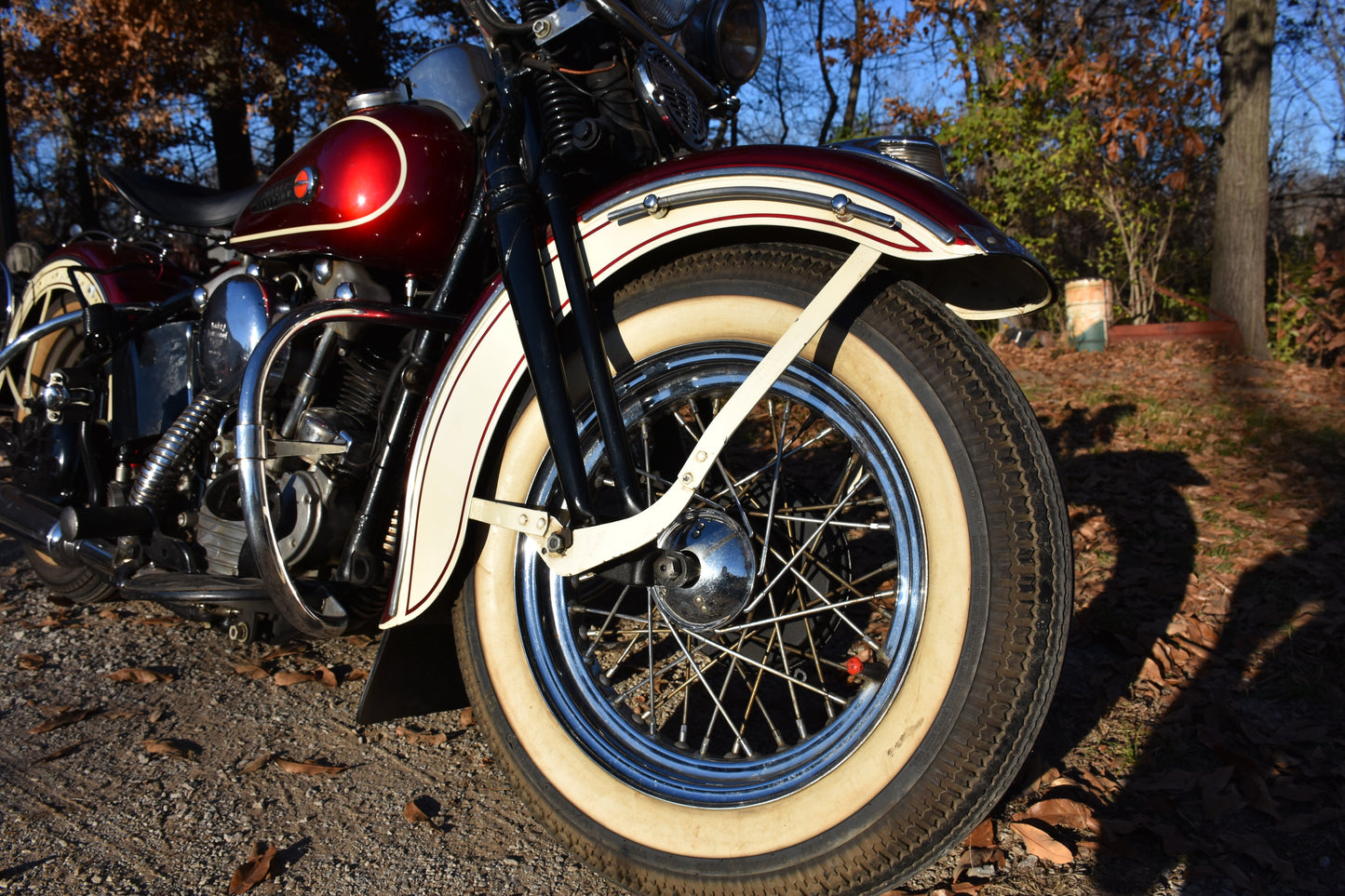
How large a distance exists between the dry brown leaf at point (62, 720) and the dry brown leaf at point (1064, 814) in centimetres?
228

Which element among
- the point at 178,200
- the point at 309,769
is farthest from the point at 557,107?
the point at 178,200

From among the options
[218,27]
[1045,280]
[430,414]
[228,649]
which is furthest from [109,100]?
[1045,280]

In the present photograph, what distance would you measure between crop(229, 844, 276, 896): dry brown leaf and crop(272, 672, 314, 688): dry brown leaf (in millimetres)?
848

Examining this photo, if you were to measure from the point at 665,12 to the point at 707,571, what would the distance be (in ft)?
3.68

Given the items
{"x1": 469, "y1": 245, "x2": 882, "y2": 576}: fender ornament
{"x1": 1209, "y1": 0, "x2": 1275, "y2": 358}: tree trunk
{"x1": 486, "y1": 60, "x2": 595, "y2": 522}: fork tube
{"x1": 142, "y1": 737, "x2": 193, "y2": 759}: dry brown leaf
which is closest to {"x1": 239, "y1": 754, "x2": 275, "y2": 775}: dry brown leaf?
{"x1": 142, "y1": 737, "x2": 193, "y2": 759}: dry brown leaf

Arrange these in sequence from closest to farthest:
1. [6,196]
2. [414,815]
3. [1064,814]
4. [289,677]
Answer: [1064,814], [414,815], [289,677], [6,196]

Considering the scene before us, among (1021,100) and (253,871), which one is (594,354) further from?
(1021,100)

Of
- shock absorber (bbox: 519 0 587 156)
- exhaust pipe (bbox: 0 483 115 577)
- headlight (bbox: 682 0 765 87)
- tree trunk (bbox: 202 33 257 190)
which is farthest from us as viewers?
tree trunk (bbox: 202 33 257 190)

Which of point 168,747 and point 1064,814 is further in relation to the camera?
point 168,747

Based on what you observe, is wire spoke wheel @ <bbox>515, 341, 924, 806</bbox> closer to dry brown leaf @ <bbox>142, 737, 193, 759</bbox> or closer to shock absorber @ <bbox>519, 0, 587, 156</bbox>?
shock absorber @ <bbox>519, 0, 587, 156</bbox>

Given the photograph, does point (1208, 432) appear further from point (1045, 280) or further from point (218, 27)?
point (218, 27)

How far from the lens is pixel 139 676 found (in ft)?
8.41

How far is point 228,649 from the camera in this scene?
280cm

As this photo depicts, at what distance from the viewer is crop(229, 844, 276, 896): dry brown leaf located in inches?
62.8
